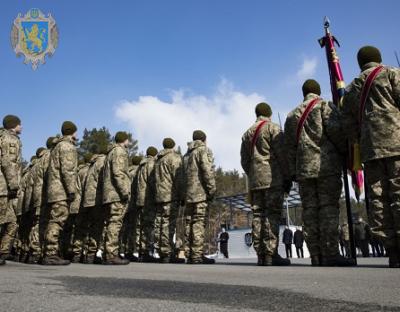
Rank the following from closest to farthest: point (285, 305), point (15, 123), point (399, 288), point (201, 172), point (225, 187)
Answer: point (285, 305)
point (399, 288)
point (15, 123)
point (201, 172)
point (225, 187)

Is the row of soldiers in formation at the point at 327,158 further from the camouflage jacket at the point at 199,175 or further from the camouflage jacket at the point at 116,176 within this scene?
the camouflage jacket at the point at 116,176

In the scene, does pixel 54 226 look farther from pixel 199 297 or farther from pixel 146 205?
pixel 199 297

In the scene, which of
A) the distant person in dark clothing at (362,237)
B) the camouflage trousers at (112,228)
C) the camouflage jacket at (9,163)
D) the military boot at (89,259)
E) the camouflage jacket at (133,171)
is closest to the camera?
the camouflage jacket at (9,163)

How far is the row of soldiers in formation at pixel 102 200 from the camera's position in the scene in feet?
25.4

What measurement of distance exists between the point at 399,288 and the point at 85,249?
24.9 feet

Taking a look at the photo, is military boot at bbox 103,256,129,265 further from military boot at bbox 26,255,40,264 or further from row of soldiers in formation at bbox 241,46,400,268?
row of soldiers in formation at bbox 241,46,400,268

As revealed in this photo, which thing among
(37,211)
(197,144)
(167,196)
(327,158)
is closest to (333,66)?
(197,144)

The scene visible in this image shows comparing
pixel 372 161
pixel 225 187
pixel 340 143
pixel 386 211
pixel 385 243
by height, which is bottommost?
pixel 385 243

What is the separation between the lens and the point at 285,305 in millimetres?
2488

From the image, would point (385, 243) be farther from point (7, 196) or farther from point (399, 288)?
point (7, 196)

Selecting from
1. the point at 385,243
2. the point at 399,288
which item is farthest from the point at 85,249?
the point at 399,288

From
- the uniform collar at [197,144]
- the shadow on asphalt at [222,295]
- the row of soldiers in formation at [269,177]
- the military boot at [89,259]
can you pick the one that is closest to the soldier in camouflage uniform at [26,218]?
the row of soldiers in formation at [269,177]

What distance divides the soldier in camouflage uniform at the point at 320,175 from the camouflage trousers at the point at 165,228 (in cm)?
420

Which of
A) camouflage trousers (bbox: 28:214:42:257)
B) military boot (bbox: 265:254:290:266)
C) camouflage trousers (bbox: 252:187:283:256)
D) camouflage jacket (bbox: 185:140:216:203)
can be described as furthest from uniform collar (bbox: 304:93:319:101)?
camouflage trousers (bbox: 28:214:42:257)
